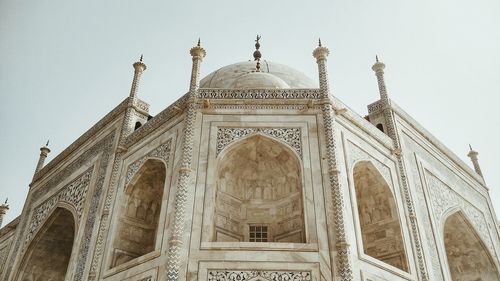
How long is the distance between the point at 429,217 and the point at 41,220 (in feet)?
32.5

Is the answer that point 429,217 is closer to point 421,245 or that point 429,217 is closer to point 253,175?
point 421,245

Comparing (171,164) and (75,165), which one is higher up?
(75,165)

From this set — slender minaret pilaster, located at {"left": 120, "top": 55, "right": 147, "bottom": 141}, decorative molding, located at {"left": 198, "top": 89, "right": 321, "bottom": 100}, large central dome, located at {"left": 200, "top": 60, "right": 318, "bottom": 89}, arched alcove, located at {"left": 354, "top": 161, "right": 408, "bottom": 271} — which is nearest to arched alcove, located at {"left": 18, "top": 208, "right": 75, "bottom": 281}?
slender minaret pilaster, located at {"left": 120, "top": 55, "right": 147, "bottom": 141}

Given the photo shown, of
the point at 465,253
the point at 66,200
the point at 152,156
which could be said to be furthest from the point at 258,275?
the point at 465,253

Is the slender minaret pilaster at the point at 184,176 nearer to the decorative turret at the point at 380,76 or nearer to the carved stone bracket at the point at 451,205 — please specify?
the decorative turret at the point at 380,76

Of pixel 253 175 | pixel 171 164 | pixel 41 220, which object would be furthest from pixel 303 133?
pixel 41 220

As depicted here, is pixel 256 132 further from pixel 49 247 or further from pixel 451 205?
pixel 49 247

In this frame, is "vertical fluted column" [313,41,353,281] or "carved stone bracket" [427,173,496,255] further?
"carved stone bracket" [427,173,496,255]

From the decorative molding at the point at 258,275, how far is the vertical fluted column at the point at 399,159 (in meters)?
2.88

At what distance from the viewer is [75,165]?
12.3 m

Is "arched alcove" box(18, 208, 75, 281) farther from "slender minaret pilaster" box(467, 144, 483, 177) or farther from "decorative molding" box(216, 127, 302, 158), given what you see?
"slender minaret pilaster" box(467, 144, 483, 177)

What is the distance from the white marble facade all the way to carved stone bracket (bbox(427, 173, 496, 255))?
7 centimetres

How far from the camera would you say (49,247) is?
12562 mm

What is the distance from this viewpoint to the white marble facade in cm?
739
